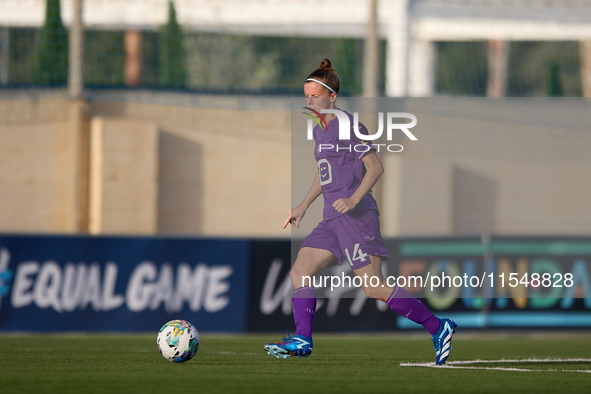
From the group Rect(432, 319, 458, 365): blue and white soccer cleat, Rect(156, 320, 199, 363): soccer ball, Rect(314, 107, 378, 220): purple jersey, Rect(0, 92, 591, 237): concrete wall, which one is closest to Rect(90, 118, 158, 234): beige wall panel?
Rect(0, 92, 591, 237): concrete wall

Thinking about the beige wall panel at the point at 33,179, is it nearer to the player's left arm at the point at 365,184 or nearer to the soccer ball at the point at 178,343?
the soccer ball at the point at 178,343

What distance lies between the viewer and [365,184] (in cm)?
595

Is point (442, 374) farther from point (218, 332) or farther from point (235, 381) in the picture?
point (218, 332)

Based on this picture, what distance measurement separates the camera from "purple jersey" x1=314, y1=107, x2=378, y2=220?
19.8 ft

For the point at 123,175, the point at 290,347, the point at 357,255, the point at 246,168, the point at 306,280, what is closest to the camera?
the point at 290,347

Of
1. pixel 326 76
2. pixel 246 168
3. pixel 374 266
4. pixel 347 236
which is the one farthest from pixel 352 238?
pixel 246 168

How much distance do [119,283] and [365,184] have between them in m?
6.01

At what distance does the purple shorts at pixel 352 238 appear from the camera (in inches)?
234

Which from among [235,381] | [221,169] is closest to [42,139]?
[221,169]

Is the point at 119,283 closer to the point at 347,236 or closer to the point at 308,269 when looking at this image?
the point at 308,269

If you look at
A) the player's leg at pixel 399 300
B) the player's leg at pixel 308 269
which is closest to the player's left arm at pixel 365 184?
the player's leg at pixel 308 269

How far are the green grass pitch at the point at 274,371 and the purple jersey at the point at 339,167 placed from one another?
1119 mm

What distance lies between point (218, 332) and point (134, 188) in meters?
5.18

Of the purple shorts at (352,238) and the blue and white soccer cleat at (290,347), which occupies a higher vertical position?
the purple shorts at (352,238)
